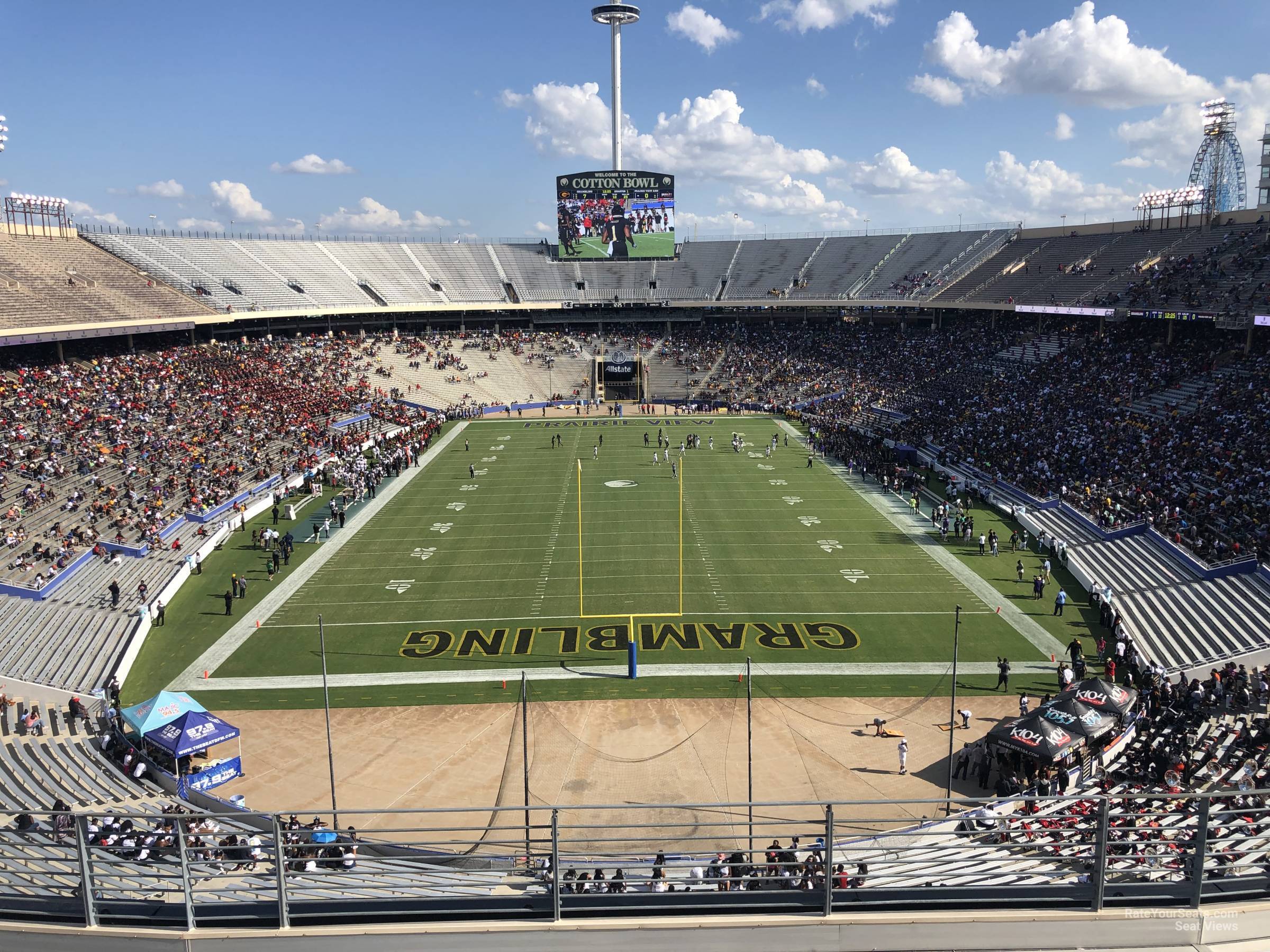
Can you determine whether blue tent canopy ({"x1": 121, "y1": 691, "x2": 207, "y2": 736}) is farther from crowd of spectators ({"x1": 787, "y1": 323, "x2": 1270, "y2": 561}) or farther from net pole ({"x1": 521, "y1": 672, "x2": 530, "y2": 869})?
crowd of spectators ({"x1": 787, "y1": 323, "x2": 1270, "y2": 561})

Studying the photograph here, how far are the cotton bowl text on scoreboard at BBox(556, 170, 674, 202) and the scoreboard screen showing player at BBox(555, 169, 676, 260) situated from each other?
47 mm

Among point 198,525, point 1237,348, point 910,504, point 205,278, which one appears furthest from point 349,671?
point 205,278

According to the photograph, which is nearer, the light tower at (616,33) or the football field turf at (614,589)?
the football field turf at (614,589)

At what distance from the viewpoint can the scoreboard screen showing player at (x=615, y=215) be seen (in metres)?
78.2

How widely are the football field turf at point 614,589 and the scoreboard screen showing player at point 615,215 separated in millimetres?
41375

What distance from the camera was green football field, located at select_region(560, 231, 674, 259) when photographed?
260ft

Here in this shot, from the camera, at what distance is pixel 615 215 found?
260ft

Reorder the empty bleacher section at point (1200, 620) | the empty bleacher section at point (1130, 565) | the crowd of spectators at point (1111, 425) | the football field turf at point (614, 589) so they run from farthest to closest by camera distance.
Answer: the crowd of spectators at point (1111, 425), the empty bleacher section at point (1130, 565), the football field turf at point (614, 589), the empty bleacher section at point (1200, 620)

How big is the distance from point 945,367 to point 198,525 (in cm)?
4740

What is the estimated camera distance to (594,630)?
961 inches

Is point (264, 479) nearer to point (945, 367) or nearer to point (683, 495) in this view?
point (683, 495)

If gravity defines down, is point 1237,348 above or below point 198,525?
above

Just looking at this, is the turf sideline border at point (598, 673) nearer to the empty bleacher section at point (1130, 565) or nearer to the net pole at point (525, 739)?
the net pole at point (525, 739)

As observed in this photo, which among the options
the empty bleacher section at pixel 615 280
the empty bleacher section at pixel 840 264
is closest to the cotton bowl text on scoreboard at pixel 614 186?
the empty bleacher section at pixel 615 280
